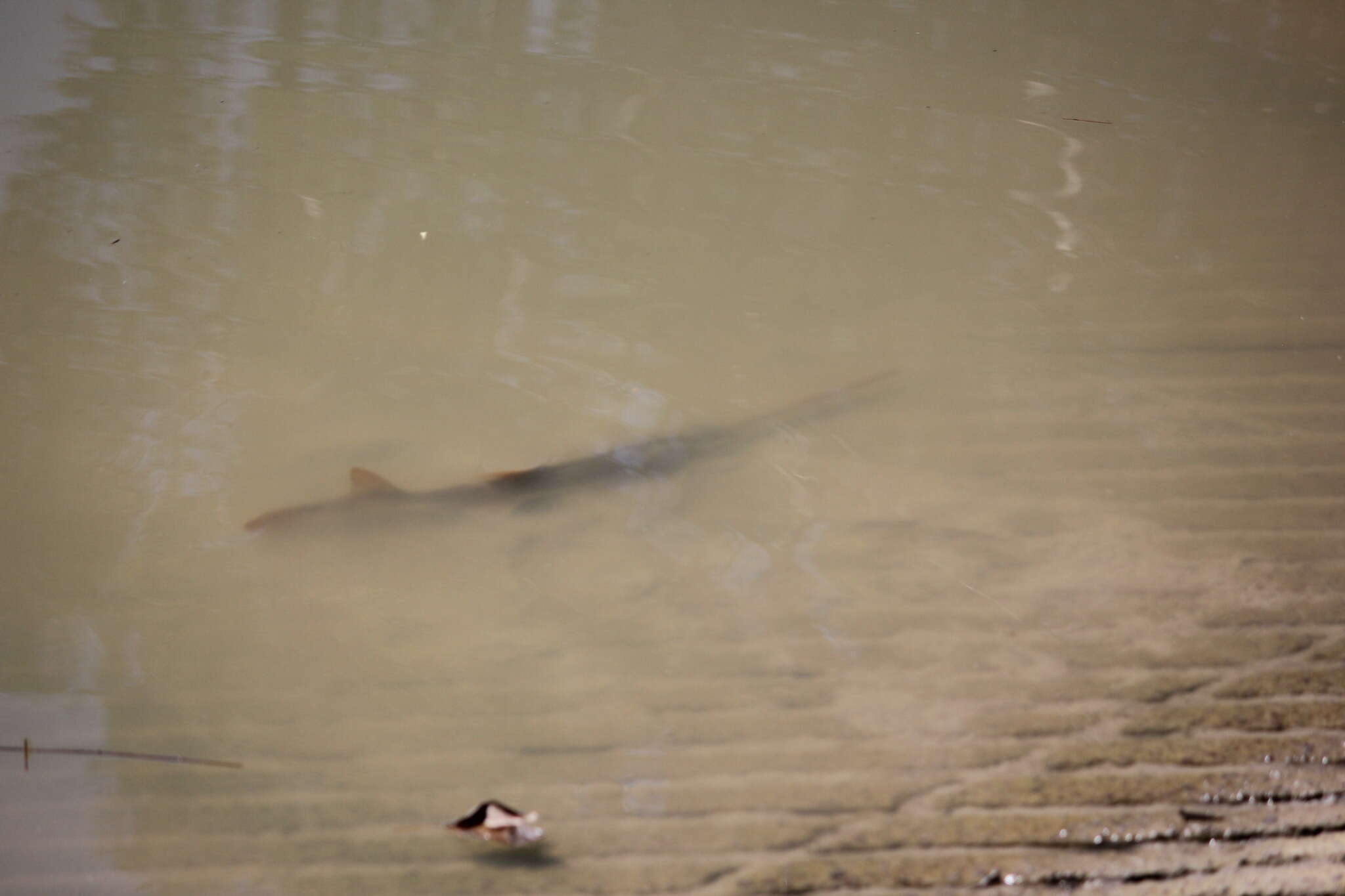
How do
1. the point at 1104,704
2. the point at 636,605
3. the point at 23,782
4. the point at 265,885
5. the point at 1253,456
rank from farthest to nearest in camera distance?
1. the point at 1253,456
2. the point at 636,605
3. the point at 1104,704
4. the point at 23,782
5. the point at 265,885

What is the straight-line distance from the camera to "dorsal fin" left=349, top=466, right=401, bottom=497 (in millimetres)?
2672

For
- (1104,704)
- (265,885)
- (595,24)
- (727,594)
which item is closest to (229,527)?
(265,885)

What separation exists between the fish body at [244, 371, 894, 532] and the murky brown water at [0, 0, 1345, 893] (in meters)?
0.05

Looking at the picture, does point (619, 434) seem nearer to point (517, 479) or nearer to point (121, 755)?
point (517, 479)

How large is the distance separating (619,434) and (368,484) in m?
0.68

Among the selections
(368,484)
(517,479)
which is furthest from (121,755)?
(517,479)

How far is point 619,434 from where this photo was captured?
9.75ft

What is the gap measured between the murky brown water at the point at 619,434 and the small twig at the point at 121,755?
23mm

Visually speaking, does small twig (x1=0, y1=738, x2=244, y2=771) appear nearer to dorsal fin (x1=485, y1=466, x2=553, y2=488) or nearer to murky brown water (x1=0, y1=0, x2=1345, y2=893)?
Result: murky brown water (x1=0, y1=0, x2=1345, y2=893)

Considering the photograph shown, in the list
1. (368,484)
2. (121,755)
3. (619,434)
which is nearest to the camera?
(121,755)

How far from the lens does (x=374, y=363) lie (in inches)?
125

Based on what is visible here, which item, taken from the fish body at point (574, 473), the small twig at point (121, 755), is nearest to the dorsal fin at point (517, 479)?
the fish body at point (574, 473)

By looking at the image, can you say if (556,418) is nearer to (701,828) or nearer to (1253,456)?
(701,828)

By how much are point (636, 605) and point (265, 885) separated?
37.0 inches
